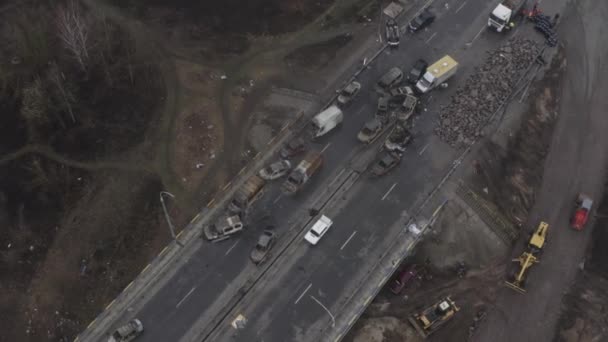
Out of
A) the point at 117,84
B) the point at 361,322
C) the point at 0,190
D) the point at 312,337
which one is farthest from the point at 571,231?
the point at 0,190

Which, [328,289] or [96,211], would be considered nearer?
[328,289]

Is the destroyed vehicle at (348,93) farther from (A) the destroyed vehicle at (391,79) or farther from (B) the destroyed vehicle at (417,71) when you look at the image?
(B) the destroyed vehicle at (417,71)

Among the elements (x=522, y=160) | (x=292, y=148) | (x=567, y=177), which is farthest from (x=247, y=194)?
(x=567, y=177)

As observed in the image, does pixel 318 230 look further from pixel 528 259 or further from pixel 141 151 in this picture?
pixel 141 151

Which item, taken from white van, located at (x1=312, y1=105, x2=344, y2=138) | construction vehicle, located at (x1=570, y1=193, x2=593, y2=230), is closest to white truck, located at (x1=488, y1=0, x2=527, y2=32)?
construction vehicle, located at (x1=570, y1=193, x2=593, y2=230)

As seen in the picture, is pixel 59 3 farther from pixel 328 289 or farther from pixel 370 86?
pixel 328 289

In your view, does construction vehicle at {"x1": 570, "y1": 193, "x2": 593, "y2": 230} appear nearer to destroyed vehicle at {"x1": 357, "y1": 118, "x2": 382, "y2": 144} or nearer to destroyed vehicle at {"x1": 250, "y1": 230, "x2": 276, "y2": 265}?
destroyed vehicle at {"x1": 357, "y1": 118, "x2": 382, "y2": 144}
